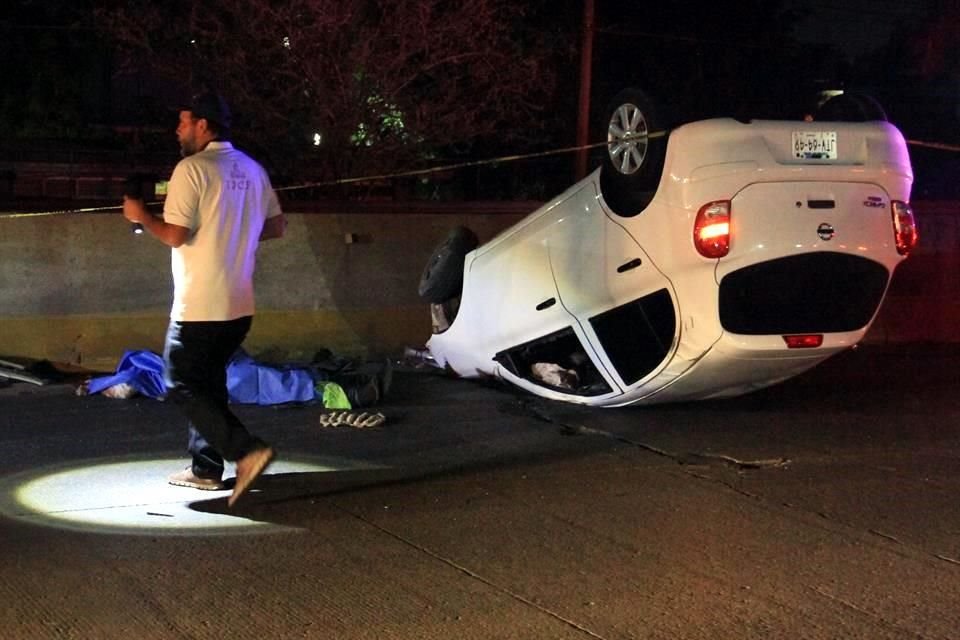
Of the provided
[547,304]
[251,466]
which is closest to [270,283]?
[547,304]

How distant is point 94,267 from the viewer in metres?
9.34

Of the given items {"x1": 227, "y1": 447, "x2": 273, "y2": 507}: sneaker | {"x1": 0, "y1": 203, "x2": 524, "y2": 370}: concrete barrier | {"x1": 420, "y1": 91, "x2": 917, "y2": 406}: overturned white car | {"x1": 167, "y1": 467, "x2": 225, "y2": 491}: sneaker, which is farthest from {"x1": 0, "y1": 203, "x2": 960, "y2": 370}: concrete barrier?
{"x1": 227, "y1": 447, "x2": 273, "y2": 507}: sneaker

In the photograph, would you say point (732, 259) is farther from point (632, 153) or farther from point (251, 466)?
point (251, 466)

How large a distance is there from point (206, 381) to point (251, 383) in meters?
2.59

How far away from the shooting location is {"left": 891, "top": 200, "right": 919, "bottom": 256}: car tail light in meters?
6.95

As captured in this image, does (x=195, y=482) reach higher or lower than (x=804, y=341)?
lower

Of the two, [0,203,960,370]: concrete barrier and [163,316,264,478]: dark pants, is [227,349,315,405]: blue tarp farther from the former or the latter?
Answer: [163,316,264,478]: dark pants

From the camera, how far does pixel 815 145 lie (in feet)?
22.5

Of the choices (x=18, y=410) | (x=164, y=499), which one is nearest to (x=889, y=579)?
(x=164, y=499)

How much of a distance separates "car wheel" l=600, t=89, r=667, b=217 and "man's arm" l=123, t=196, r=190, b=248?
287 centimetres

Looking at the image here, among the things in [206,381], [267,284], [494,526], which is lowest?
[494,526]

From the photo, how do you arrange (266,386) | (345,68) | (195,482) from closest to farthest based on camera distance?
(195,482)
(266,386)
(345,68)

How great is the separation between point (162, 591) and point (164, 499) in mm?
1314

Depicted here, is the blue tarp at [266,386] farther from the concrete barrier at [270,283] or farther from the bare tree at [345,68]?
the bare tree at [345,68]
